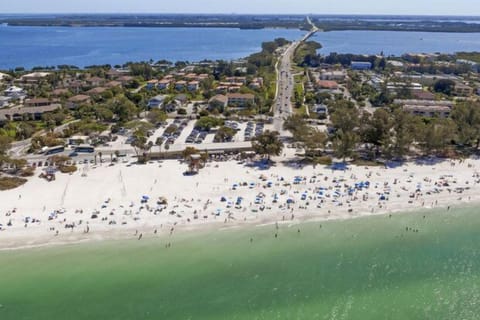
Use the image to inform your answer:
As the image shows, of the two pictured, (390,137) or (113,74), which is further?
(113,74)

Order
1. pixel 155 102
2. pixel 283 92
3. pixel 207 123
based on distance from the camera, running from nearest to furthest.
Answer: pixel 207 123 → pixel 155 102 → pixel 283 92

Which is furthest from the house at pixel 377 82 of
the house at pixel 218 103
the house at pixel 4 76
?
the house at pixel 4 76

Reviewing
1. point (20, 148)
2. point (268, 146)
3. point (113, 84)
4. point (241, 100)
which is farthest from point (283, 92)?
point (20, 148)

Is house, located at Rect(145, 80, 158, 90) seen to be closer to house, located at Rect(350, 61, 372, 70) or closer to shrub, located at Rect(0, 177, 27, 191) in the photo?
shrub, located at Rect(0, 177, 27, 191)

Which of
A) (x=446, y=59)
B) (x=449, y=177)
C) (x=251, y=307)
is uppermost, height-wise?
(x=446, y=59)

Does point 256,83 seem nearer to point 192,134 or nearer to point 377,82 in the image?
point 377,82

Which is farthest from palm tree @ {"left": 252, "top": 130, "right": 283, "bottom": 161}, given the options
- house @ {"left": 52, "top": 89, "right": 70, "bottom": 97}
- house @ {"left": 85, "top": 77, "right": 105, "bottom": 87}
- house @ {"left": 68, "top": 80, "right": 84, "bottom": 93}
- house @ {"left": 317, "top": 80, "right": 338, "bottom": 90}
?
house @ {"left": 85, "top": 77, "right": 105, "bottom": 87}

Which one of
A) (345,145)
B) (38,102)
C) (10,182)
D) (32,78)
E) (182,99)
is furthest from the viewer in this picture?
(32,78)

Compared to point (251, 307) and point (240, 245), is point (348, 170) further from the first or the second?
point (251, 307)

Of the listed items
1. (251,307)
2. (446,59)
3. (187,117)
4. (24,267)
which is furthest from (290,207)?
(446,59)
